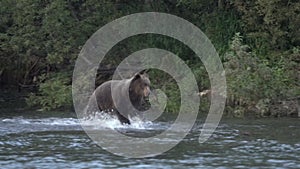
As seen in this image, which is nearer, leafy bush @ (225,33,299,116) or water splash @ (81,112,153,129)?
water splash @ (81,112,153,129)

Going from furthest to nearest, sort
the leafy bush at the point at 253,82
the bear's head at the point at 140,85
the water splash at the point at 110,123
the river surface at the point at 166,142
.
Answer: the leafy bush at the point at 253,82
the bear's head at the point at 140,85
the water splash at the point at 110,123
the river surface at the point at 166,142

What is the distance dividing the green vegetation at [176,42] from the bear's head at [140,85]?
12.3ft

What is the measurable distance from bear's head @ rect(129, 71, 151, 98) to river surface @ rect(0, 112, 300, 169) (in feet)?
2.38

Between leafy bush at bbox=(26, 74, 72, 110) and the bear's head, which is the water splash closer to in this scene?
the bear's head

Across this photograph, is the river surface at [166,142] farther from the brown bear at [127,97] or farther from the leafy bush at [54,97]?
the leafy bush at [54,97]

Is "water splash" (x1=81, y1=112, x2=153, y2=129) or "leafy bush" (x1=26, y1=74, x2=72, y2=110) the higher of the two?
"leafy bush" (x1=26, y1=74, x2=72, y2=110)

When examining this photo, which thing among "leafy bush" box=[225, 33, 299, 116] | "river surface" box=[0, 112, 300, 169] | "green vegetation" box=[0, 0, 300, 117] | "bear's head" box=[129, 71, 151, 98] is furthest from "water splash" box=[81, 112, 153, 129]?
"green vegetation" box=[0, 0, 300, 117]

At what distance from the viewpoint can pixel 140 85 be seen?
15484 millimetres

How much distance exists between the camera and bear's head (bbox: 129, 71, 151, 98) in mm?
15422

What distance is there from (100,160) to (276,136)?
4283mm

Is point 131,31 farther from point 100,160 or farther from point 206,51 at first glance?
point 100,160

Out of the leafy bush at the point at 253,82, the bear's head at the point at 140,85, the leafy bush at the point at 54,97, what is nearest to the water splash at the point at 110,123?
the bear's head at the point at 140,85

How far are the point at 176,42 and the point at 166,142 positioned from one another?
1141 centimetres

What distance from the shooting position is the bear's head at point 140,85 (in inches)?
607
